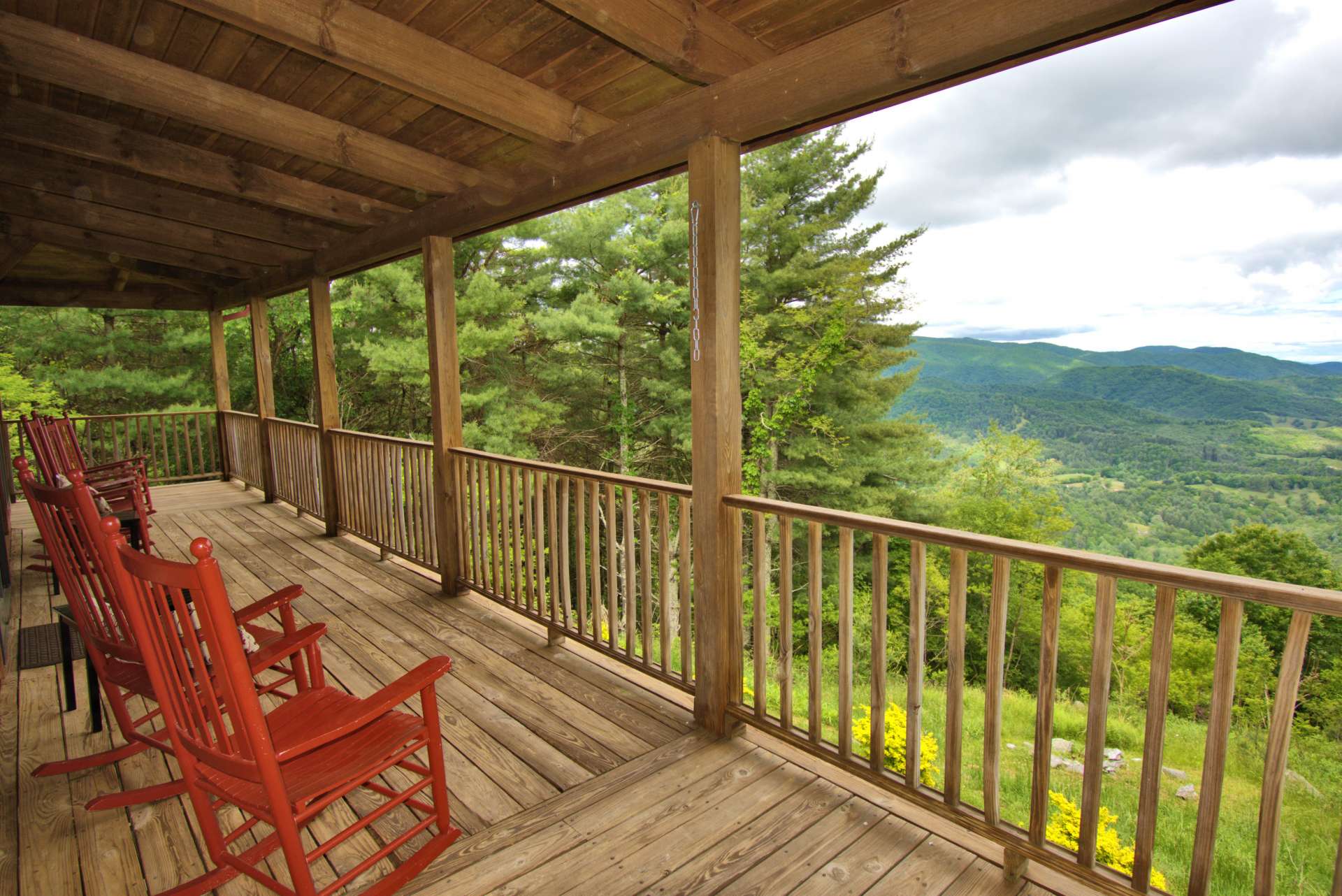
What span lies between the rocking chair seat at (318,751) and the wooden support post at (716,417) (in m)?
1.15

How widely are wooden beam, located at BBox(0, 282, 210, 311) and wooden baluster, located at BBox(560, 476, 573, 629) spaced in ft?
23.3

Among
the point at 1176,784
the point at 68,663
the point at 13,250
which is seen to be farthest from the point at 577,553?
the point at 1176,784

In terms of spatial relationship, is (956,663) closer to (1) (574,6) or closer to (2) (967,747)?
(1) (574,6)

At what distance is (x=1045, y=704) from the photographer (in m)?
1.67

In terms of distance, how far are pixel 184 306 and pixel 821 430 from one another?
36.0ft

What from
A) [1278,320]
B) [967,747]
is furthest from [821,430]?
[1278,320]

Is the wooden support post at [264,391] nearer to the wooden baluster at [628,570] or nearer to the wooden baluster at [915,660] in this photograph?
the wooden baluster at [628,570]

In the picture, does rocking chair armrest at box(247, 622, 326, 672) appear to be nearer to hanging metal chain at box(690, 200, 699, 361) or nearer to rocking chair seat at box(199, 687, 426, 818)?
rocking chair seat at box(199, 687, 426, 818)

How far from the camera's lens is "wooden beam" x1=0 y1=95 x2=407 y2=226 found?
10.8ft

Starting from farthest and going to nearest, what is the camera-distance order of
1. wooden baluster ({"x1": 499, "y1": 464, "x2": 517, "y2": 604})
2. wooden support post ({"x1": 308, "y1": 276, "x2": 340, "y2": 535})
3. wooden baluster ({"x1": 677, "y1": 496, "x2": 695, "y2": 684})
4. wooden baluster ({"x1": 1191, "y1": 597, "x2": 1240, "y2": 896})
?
wooden support post ({"x1": 308, "y1": 276, "x2": 340, "y2": 535}) < wooden baluster ({"x1": 499, "y1": 464, "x2": 517, "y2": 604}) < wooden baluster ({"x1": 677, "y1": 496, "x2": 695, "y2": 684}) < wooden baluster ({"x1": 1191, "y1": 597, "x2": 1240, "y2": 896})

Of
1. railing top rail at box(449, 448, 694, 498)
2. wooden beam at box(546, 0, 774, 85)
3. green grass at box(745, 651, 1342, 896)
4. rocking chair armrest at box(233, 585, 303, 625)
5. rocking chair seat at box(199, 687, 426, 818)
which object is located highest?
wooden beam at box(546, 0, 774, 85)

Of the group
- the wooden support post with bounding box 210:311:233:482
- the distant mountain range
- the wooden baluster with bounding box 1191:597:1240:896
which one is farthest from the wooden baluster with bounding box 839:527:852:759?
the distant mountain range

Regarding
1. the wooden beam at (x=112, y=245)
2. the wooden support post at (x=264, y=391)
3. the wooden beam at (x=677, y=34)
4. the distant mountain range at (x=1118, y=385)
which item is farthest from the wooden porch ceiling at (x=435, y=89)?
the distant mountain range at (x=1118, y=385)

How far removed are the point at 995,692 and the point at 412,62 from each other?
8.83ft
